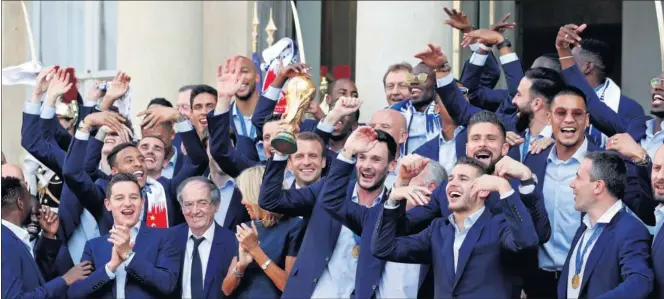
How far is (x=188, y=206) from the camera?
1146 cm

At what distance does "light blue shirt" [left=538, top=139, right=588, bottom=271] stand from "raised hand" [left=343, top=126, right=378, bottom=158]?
3.32 ft

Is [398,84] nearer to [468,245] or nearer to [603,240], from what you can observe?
[468,245]

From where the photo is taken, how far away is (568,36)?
1088 centimetres

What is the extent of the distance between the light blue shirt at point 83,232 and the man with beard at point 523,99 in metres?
2.46

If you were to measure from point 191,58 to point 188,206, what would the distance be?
5.58 metres

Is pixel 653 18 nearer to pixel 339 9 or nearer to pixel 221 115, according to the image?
pixel 339 9

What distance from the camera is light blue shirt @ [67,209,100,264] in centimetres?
1216

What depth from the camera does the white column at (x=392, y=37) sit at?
14914 mm

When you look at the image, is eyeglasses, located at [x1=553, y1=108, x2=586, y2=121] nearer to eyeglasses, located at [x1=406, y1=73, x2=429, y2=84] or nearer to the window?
eyeglasses, located at [x1=406, y1=73, x2=429, y2=84]

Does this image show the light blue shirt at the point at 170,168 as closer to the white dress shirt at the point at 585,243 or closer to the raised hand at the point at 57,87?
the raised hand at the point at 57,87

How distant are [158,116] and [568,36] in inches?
115

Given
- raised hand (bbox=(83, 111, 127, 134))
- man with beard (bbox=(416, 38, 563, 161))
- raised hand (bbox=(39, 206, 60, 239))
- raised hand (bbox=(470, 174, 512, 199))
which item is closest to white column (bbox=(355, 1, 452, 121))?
raised hand (bbox=(83, 111, 127, 134))

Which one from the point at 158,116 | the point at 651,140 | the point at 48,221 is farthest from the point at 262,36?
the point at 651,140

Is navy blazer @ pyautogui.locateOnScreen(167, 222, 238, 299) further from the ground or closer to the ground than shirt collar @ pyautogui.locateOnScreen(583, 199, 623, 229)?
closer to the ground
